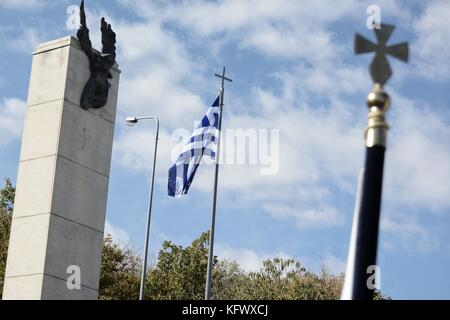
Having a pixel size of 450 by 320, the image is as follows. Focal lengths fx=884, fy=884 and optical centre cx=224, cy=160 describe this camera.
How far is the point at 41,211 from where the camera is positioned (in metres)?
21.8

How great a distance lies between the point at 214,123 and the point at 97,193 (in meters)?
7.63

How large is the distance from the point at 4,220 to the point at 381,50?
142 ft

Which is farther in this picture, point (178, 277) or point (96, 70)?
point (178, 277)

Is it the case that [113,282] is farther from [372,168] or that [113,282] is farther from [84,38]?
[372,168]

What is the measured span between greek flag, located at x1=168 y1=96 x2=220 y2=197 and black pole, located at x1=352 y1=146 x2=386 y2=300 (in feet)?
68.6

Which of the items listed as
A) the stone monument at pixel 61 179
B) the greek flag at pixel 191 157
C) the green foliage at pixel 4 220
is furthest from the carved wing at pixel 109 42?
the green foliage at pixel 4 220

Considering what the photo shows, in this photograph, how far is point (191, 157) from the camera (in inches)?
1125

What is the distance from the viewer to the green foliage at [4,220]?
46.2m

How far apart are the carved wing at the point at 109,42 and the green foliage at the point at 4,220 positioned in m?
23.9

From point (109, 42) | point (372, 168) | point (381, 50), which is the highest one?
point (109, 42)

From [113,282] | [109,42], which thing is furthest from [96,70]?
[113,282]
